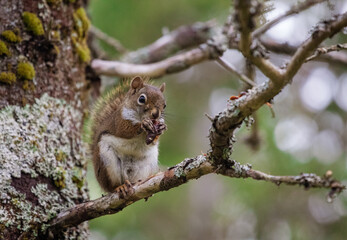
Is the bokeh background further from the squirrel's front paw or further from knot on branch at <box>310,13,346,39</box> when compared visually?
knot on branch at <box>310,13,346,39</box>

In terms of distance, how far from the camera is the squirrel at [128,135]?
8.89 ft

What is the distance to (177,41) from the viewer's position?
11.5ft

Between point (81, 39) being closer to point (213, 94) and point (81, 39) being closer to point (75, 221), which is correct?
point (75, 221)

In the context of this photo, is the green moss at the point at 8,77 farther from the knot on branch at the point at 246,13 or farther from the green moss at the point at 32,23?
the knot on branch at the point at 246,13

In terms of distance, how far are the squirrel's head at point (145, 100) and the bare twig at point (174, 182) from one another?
0.86 m

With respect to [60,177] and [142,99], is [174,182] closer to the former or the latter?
[60,177]

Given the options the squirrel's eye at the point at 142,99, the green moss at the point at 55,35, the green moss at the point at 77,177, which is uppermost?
the green moss at the point at 55,35

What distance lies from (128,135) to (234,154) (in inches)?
110

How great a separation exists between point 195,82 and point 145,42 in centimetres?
179

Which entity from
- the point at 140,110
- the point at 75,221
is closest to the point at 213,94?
the point at 140,110

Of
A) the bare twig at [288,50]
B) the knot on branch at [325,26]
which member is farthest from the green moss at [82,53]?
the knot on branch at [325,26]

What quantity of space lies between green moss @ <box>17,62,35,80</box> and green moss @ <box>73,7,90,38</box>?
0.57 m

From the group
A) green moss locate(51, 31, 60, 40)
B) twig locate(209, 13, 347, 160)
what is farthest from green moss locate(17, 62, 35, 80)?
twig locate(209, 13, 347, 160)

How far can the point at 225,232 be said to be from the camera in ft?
19.8
